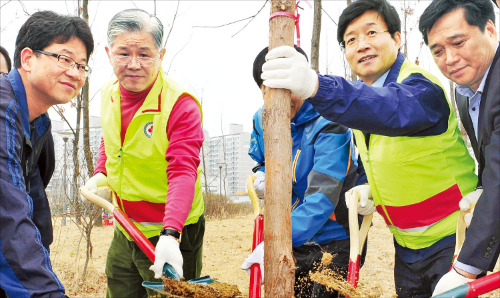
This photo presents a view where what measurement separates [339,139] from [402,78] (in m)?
0.52

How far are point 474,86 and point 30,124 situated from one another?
207 centimetres

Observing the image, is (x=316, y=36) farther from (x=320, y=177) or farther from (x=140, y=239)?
(x=140, y=239)

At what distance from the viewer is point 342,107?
5.12 ft

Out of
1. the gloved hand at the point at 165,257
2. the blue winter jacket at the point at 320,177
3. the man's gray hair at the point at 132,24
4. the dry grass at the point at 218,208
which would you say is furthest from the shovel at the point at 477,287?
the dry grass at the point at 218,208

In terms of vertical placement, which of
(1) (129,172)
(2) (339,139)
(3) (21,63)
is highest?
(3) (21,63)

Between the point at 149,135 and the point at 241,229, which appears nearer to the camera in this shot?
the point at 149,135

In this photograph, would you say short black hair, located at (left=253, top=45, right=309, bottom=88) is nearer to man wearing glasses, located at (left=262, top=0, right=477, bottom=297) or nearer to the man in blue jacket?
the man in blue jacket

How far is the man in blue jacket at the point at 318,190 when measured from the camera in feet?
7.09

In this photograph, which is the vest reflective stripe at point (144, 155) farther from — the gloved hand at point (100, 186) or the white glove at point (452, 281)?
the white glove at point (452, 281)

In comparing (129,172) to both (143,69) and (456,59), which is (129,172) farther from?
(456,59)

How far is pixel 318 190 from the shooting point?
2191 millimetres

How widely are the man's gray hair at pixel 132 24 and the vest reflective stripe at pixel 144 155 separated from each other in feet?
0.98

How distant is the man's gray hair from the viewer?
2293mm

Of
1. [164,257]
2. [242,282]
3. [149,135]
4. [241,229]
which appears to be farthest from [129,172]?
[241,229]
